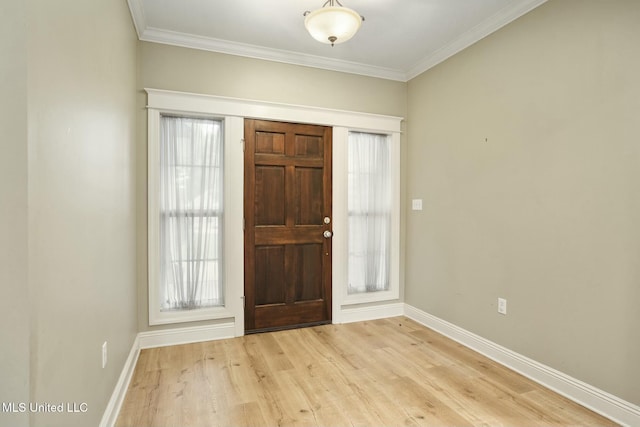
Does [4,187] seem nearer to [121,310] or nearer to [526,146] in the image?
[121,310]

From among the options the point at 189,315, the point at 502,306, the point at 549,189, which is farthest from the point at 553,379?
the point at 189,315

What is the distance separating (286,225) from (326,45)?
1.79m

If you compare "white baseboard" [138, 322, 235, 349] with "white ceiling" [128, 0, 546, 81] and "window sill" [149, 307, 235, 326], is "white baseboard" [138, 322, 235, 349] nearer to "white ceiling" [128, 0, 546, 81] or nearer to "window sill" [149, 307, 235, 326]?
"window sill" [149, 307, 235, 326]

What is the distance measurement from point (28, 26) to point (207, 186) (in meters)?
2.25

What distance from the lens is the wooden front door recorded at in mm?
3277

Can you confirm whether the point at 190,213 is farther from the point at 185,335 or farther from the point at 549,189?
the point at 549,189

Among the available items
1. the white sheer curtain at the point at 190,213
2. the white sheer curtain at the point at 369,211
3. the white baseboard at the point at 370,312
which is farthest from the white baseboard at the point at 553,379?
the white sheer curtain at the point at 190,213

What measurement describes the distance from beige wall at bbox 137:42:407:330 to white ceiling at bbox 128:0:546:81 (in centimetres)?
10

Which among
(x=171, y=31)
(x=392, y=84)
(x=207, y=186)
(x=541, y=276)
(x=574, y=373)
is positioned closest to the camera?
(x=574, y=373)

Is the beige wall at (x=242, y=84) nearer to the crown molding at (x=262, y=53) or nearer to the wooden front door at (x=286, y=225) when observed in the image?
the crown molding at (x=262, y=53)

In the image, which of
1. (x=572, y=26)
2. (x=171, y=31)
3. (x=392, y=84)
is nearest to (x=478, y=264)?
(x=572, y=26)

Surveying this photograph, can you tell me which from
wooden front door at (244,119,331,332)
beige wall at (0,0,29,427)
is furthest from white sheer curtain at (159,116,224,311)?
beige wall at (0,0,29,427)

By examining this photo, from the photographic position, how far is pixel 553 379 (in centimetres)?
230

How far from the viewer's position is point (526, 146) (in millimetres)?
2508
